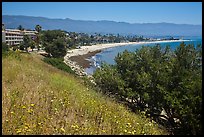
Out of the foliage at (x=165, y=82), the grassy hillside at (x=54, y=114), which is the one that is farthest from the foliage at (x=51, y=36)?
the grassy hillside at (x=54, y=114)

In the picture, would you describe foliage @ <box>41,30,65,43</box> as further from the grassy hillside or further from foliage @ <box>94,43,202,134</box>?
the grassy hillside

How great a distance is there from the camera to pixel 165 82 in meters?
13.1

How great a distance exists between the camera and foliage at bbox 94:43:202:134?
9.60 metres

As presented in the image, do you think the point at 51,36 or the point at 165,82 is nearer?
the point at 165,82

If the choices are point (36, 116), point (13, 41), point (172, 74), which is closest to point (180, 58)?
point (172, 74)

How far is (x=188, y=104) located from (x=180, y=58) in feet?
15.2

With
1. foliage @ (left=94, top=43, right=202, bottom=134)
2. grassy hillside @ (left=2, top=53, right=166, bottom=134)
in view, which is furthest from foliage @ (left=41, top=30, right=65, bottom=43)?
grassy hillside @ (left=2, top=53, right=166, bottom=134)

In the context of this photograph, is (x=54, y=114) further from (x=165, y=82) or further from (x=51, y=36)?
(x=51, y=36)

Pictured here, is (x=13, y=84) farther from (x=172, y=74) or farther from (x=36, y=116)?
(x=172, y=74)

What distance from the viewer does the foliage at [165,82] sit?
31.5ft

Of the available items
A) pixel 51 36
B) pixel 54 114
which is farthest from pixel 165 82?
pixel 51 36

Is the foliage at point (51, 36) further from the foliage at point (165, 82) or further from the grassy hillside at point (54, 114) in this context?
the grassy hillside at point (54, 114)

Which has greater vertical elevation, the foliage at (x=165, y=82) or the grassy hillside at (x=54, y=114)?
the grassy hillside at (x=54, y=114)

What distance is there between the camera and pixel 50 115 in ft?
16.0
